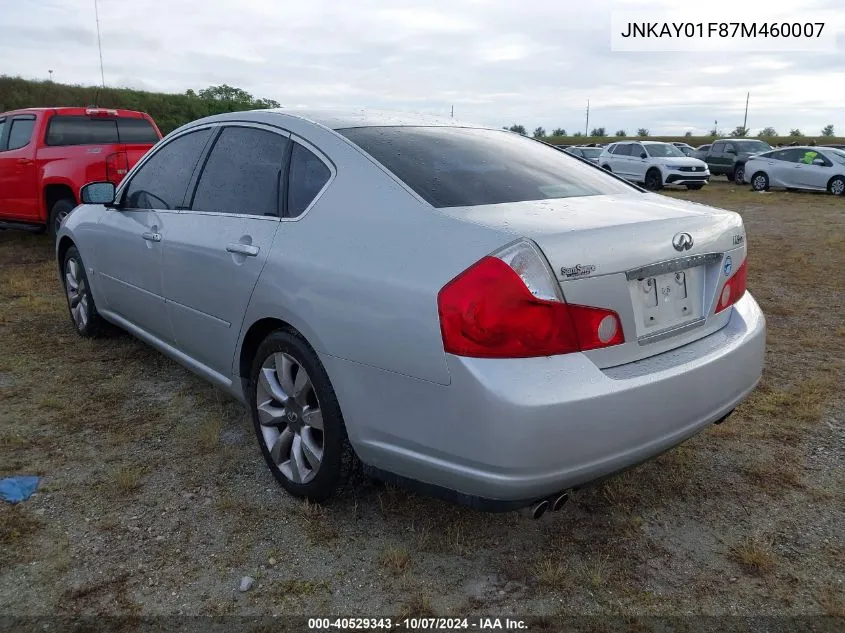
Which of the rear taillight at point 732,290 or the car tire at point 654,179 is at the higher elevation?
the rear taillight at point 732,290

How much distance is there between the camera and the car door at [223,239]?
2.97 m

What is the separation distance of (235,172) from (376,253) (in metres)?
1.27

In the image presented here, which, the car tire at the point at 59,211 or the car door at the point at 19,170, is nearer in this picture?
the car tire at the point at 59,211

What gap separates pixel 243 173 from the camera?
3.26 meters

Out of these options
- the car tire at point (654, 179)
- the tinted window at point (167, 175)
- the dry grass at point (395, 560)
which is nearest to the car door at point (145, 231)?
the tinted window at point (167, 175)

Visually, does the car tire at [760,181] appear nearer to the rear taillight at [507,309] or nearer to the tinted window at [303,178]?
the tinted window at [303,178]

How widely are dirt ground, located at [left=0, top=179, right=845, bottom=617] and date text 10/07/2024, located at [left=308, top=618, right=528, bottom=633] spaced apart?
0.12 feet

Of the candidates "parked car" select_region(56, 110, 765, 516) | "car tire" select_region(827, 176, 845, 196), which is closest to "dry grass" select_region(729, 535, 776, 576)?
"parked car" select_region(56, 110, 765, 516)

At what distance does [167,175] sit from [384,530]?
7.75ft

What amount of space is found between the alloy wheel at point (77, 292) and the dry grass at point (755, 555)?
431 cm

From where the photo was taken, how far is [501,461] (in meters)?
2.10

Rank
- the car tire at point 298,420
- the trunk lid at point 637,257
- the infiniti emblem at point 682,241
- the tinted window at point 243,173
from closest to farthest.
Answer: the trunk lid at point 637,257
the infiniti emblem at point 682,241
the car tire at point 298,420
the tinted window at point 243,173

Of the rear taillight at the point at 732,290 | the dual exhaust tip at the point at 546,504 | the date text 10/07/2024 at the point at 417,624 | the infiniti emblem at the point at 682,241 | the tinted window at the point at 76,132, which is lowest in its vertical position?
the date text 10/07/2024 at the point at 417,624

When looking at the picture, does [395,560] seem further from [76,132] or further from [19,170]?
[19,170]
